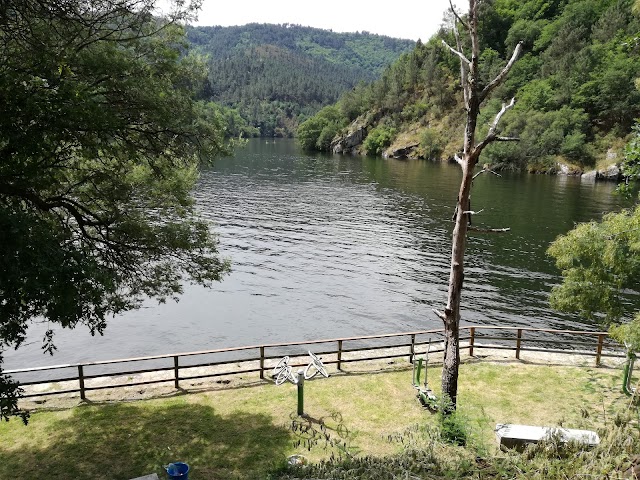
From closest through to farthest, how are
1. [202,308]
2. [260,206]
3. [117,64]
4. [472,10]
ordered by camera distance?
[117,64], [472,10], [202,308], [260,206]

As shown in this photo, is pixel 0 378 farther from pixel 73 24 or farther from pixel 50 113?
pixel 73 24

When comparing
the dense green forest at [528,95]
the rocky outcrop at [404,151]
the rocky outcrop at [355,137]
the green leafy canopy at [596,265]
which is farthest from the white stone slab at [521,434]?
the rocky outcrop at [355,137]

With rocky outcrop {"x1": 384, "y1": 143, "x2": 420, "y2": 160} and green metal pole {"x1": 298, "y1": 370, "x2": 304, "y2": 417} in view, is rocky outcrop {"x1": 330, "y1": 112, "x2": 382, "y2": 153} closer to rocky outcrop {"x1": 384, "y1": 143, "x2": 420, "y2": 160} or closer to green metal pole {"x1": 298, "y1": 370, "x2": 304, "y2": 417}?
rocky outcrop {"x1": 384, "y1": 143, "x2": 420, "y2": 160}

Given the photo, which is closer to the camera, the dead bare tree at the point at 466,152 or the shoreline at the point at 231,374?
the dead bare tree at the point at 466,152

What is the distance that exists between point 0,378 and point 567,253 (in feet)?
63.0

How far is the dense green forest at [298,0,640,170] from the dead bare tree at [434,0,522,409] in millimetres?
59046

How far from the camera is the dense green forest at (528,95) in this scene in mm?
91375

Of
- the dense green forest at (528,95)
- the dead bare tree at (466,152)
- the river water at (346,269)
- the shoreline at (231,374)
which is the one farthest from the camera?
the dense green forest at (528,95)

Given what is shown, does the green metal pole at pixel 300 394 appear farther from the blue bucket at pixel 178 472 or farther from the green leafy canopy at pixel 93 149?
the blue bucket at pixel 178 472

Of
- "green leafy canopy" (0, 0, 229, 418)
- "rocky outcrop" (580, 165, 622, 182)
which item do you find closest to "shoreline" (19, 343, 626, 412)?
"green leafy canopy" (0, 0, 229, 418)

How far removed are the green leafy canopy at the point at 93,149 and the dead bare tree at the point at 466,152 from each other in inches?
251

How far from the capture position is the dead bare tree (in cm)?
1123

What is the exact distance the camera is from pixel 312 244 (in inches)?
1710

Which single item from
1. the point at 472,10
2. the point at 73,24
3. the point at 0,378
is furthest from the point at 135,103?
Result: the point at 472,10
